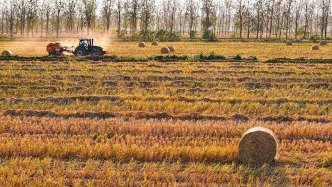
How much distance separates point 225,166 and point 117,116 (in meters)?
4.67

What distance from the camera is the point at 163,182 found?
23.6 feet

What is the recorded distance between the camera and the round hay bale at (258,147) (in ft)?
26.4

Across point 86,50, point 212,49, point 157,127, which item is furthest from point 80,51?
point 157,127

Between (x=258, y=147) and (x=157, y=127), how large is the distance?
2.95 m

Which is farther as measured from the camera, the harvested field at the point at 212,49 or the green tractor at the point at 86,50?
the harvested field at the point at 212,49

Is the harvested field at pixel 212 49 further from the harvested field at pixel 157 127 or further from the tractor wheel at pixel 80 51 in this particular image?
the harvested field at pixel 157 127

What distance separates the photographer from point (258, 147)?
8102 mm

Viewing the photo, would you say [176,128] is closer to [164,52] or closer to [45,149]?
[45,149]

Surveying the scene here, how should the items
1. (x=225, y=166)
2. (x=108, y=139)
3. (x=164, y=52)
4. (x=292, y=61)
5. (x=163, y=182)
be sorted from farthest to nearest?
(x=164, y=52) < (x=292, y=61) < (x=108, y=139) < (x=225, y=166) < (x=163, y=182)

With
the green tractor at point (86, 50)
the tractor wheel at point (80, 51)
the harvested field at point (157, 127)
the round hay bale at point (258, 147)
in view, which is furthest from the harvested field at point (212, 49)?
the round hay bale at point (258, 147)

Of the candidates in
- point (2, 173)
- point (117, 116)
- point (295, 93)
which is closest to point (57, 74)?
point (117, 116)

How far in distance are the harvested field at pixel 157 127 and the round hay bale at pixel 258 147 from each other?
0.59ft

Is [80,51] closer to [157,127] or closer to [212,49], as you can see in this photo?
[212,49]

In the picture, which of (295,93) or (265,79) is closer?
(295,93)
